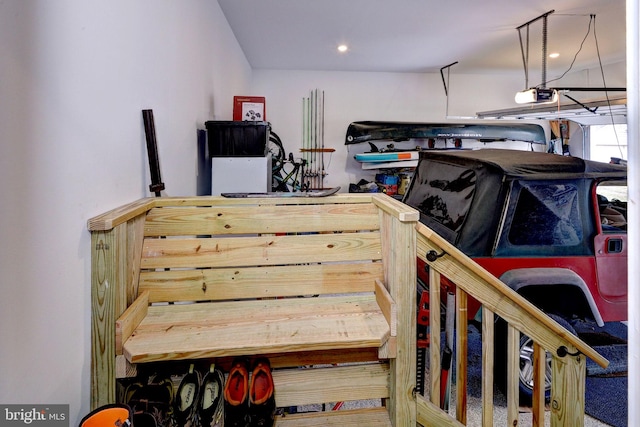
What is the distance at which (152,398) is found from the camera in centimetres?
141

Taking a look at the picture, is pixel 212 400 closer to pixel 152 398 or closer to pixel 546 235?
pixel 152 398

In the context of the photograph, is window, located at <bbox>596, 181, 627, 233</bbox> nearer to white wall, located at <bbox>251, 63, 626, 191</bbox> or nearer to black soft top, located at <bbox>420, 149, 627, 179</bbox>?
black soft top, located at <bbox>420, 149, 627, 179</bbox>

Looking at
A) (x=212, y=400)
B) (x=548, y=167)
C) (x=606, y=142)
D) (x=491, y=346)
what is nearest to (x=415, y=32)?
(x=548, y=167)

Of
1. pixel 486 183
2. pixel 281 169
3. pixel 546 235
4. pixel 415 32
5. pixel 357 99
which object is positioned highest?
pixel 415 32

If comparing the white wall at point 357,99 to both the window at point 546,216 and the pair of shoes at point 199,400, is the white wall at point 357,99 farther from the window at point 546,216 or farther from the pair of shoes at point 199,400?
the pair of shoes at point 199,400

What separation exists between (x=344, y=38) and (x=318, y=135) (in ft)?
7.31

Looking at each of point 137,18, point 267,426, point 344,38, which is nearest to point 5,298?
point 267,426

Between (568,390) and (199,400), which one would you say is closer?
(199,400)

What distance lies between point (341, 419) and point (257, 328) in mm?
564

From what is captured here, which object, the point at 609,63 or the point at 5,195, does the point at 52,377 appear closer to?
the point at 5,195

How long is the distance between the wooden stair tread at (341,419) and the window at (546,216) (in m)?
1.47

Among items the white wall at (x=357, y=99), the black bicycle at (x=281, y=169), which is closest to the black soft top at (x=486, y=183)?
the black bicycle at (x=281, y=169)

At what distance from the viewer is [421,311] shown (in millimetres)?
2109

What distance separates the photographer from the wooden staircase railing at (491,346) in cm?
161
